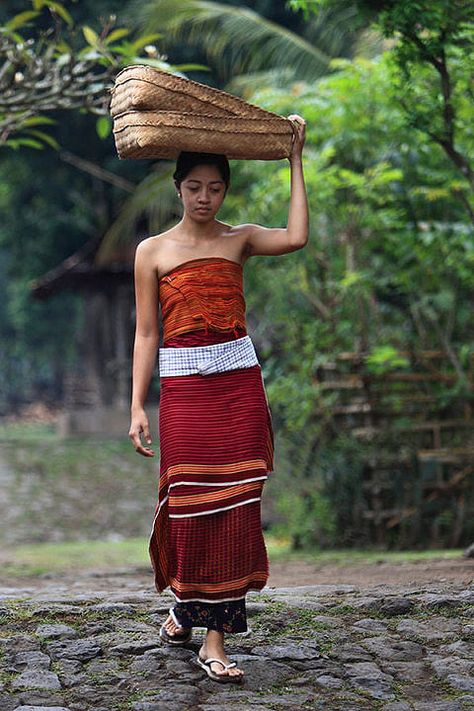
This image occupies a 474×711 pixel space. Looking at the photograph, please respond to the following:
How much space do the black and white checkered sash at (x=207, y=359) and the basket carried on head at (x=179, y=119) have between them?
2.50ft

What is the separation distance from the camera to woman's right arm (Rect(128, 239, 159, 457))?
4648 millimetres

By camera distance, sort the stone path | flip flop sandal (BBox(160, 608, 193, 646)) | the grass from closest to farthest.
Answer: the stone path
flip flop sandal (BBox(160, 608, 193, 646))
the grass

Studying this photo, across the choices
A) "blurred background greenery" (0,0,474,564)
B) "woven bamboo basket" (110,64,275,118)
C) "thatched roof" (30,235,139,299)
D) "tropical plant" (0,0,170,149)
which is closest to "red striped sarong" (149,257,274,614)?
"woven bamboo basket" (110,64,275,118)

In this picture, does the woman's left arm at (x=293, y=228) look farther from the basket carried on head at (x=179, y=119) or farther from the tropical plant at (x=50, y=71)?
the tropical plant at (x=50, y=71)

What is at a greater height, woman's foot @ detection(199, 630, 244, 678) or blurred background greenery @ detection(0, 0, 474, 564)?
blurred background greenery @ detection(0, 0, 474, 564)

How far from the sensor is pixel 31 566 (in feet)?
35.6

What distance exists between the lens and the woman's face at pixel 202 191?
4543mm

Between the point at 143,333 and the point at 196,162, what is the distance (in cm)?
72

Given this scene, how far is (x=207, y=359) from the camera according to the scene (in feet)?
14.8

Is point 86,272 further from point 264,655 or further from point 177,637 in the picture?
point 264,655

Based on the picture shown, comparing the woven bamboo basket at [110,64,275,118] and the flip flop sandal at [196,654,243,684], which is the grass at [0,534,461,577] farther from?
the woven bamboo basket at [110,64,275,118]

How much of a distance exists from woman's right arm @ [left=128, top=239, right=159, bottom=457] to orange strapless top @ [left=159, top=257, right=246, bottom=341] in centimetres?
6

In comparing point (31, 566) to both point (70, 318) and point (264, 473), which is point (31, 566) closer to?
point (264, 473)

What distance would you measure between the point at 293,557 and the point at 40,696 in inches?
245
